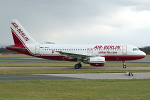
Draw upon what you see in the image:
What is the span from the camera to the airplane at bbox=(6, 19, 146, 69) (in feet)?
115

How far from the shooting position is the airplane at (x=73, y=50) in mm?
35125

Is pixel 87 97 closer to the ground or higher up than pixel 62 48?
closer to the ground

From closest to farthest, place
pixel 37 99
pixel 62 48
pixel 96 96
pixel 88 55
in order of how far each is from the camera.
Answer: pixel 37 99, pixel 96 96, pixel 88 55, pixel 62 48

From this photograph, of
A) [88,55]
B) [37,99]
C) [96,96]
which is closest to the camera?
→ [37,99]

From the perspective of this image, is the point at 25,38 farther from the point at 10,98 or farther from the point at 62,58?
the point at 10,98

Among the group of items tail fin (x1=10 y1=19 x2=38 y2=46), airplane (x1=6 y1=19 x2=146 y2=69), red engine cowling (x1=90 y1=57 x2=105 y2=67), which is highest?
tail fin (x1=10 y1=19 x2=38 y2=46)

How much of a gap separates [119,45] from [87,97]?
24.1m

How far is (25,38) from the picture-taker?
36531 mm

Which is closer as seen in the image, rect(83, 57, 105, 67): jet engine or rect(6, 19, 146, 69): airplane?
rect(83, 57, 105, 67): jet engine

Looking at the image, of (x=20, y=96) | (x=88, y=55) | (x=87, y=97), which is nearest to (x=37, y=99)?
(x=20, y=96)

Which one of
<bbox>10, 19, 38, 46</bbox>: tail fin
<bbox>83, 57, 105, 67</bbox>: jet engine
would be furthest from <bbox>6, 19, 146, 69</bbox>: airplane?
<bbox>83, 57, 105, 67</bbox>: jet engine

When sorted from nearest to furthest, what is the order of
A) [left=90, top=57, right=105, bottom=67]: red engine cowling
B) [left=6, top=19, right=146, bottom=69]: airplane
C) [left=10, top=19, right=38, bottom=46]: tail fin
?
1. [left=90, top=57, right=105, bottom=67]: red engine cowling
2. [left=6, top=19, right=146, bottom=69]: airplane
3. [left=10, top=19, right=38, bottom=46]: tail fin

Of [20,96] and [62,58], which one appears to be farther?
[62,58]

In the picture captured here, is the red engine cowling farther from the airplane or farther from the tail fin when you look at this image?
the tail fin
